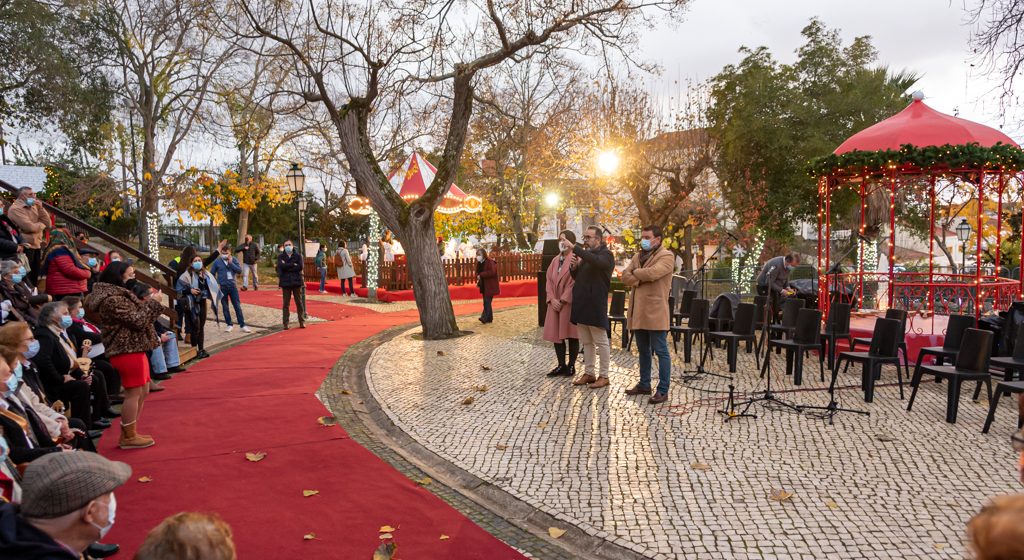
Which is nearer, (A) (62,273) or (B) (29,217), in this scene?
(A) (62,273)

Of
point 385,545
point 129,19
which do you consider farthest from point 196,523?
point 129,19

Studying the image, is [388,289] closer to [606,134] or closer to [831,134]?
[606,134]

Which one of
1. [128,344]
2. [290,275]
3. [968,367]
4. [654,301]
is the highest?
[290,275]

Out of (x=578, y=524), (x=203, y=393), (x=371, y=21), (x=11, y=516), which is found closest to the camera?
(x=11, y=516)

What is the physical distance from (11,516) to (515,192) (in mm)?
30082

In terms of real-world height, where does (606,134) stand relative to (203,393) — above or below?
above

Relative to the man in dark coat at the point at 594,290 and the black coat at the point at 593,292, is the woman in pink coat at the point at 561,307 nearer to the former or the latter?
the man in dark coat at the point at 594,290

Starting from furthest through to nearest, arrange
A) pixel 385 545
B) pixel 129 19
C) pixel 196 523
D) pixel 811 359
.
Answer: pixel 129 19, pixel 811 359, pixel 385 545, pixel 196 523

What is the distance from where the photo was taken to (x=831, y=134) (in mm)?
21250

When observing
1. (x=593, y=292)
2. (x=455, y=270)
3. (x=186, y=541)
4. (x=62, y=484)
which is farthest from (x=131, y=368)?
(x=455, y=270)

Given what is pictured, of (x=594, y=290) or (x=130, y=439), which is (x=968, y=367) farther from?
(x=130, y=439)

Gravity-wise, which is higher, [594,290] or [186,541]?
[594,290]

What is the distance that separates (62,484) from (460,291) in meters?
19.7

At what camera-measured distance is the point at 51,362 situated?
5.73 metres
